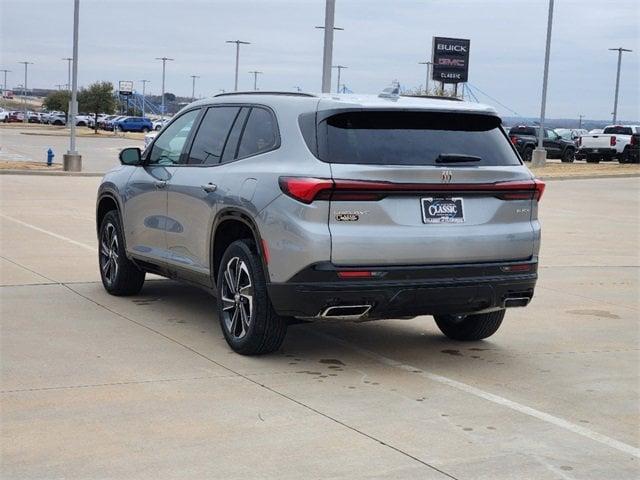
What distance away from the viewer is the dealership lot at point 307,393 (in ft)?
16.6

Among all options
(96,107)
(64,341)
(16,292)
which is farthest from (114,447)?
(96,107)

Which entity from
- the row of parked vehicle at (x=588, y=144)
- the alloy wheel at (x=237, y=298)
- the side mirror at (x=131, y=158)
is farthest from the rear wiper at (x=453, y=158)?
the row of parked vehicle at (x=588, y=144)

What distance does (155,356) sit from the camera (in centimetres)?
721

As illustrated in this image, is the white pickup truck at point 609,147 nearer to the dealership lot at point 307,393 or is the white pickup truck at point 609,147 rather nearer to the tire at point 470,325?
the dealership lot at point 307,393

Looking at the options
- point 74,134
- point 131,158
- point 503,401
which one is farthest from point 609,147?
point 503,401

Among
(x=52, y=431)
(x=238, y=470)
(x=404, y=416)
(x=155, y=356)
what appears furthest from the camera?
(x=155, y=356)

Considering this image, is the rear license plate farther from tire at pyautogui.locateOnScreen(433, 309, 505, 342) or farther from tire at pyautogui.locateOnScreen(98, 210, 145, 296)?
tire at pyautogui.locateOnScreen(98, 210, 145, 296)

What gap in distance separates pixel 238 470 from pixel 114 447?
2.36ft

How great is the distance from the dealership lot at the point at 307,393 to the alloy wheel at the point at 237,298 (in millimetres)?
226

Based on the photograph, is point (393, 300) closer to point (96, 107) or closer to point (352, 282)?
point (352, 282)

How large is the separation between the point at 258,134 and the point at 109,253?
9.52ft

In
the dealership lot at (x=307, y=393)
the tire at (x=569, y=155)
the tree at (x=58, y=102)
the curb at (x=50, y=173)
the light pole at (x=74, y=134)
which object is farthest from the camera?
the tree at (x=58, y=102)

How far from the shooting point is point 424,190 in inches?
269

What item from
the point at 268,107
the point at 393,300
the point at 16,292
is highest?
the point at 268,107
